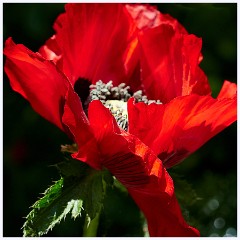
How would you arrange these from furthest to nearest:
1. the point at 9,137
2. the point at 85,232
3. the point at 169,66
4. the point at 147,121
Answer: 1. the point at 9,137
2. the point at 169,66
3. the point at 85,232
4. the point at 147,121

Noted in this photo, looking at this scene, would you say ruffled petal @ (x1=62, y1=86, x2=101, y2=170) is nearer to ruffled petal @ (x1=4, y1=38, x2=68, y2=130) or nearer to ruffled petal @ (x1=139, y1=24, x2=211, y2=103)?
ruffled petal @ (x1=4, y1=38, x2=68, y2=130)

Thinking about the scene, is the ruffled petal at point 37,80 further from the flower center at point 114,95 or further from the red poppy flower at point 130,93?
the flower center at point 114,95

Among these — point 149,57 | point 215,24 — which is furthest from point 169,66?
point 215,24

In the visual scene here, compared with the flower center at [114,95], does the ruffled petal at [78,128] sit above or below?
above

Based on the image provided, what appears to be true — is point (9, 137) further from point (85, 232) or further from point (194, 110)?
point (194, 110)

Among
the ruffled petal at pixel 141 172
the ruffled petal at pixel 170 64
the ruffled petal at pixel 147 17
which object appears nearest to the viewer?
the ruffled petal at pixel 141 172

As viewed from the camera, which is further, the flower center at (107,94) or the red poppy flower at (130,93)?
Answer: the flower center at (107,94)

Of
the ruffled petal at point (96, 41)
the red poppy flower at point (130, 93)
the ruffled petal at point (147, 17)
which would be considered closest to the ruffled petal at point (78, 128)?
the red poppy flower at point (130, 93)

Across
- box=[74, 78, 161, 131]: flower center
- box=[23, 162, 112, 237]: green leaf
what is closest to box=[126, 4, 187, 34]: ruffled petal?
box=[74, 78, 161, 131]: flower center
